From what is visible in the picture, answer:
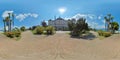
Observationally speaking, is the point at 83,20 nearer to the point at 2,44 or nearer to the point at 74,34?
the point at 74,34

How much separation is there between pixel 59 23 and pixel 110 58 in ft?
232

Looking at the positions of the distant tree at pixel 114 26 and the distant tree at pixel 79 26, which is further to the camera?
the distant tree at pixel 114 26

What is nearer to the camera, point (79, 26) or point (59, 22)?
point (79, 26)

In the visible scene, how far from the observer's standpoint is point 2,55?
3284 cm

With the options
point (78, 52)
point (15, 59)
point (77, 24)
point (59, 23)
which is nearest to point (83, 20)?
point (77, 24)

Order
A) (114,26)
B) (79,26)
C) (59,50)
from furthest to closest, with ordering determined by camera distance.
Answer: (114,26), (79,26), (59,50)

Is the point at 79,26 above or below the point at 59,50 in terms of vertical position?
above

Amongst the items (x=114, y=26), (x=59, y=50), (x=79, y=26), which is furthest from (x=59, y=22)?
(x=59, y=50)

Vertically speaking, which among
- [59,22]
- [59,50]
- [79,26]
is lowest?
[59,50]

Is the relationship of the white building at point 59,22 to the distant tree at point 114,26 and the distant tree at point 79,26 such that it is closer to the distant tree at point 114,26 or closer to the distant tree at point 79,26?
the distant tree at point 114,26

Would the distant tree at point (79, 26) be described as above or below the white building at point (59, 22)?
below

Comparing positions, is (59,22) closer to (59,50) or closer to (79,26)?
(79,26)

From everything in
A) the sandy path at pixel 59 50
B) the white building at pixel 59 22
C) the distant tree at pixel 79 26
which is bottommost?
the sandy path at pixel 59 50

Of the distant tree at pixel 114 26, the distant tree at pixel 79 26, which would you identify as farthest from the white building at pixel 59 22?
the distant tree at pixel 79 26
